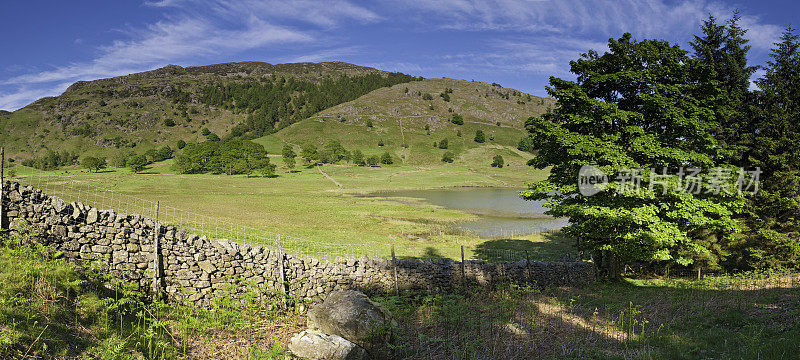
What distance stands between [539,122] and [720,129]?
10.1m

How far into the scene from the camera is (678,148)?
1631cm

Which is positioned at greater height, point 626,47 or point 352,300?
point 626,47

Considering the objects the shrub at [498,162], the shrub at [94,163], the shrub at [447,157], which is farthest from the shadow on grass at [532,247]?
the shrub at [94,163]

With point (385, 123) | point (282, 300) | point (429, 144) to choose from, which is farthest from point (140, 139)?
point (282, 300)

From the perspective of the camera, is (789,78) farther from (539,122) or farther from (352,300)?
(352,300)

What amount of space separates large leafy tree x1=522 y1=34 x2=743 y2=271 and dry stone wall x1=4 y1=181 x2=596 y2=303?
7.29 meters

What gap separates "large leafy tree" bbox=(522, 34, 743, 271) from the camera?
15.8 m

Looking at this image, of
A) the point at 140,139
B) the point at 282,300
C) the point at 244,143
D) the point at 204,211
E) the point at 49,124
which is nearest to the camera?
the point at 282,300

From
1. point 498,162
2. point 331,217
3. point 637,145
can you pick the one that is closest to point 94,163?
point 331,217

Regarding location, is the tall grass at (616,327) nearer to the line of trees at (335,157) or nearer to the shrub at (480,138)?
the line of trees at (335,157)

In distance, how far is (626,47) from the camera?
17.2 meters

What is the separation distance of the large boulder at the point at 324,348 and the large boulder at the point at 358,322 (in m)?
0.33

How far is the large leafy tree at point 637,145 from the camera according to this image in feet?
51.7

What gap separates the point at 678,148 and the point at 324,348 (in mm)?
17771
